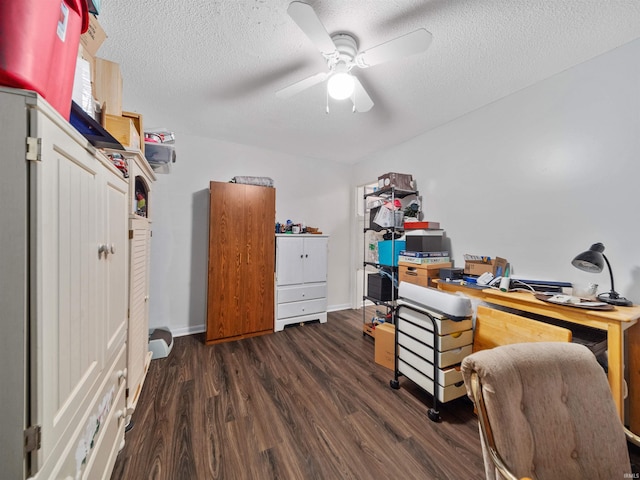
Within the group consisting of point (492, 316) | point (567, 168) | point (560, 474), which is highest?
point (567, 168)

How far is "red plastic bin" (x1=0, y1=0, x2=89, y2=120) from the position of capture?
532mm

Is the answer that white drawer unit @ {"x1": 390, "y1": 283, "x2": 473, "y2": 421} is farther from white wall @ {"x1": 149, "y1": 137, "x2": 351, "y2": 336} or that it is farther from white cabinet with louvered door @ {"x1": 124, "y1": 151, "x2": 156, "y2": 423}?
white wall @ {"x1": 149, "y1": 137, "x2": 351, "y2": 336}

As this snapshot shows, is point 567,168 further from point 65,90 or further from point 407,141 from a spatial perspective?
point 65,90

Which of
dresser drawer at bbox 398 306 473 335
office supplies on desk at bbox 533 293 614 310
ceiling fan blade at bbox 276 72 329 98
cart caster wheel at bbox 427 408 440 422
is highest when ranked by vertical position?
ceiling fan blade at bbox 276 72 329 98

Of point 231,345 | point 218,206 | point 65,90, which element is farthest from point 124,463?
point 218,206

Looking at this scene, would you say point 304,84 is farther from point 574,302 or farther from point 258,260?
point 574,302

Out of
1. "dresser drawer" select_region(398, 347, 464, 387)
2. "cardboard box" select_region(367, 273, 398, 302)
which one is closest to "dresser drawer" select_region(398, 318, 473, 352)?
"dresser drawer" select_region(398, 347, 464, 387)

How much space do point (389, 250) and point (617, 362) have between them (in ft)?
6.03

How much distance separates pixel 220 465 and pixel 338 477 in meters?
0.63

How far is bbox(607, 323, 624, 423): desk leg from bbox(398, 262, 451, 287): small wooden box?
1.19 meters

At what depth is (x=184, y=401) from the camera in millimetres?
1817

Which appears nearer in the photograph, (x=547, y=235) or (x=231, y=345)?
(x=547, y=235)

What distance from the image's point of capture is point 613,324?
1247 millimetres

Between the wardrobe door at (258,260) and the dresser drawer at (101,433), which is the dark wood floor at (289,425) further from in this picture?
the wardrobe door at (258,260)
